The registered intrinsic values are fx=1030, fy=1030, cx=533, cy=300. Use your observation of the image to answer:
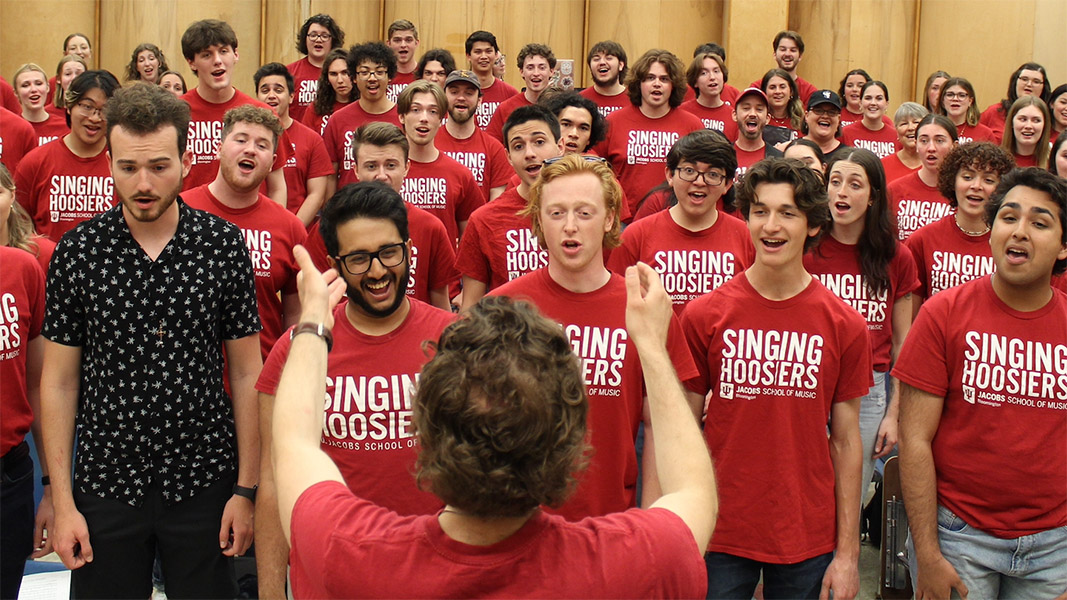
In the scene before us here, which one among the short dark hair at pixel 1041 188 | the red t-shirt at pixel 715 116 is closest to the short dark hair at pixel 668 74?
the red t-shirt at pixel 715 116

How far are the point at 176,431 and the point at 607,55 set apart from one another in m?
6.04

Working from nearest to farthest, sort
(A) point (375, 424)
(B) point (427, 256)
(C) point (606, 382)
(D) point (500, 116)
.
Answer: (A) point (375, 424) → (C) point (606, 382) → (B) point (427, 256) → (D) point (500, 116)

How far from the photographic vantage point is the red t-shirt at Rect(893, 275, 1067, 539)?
11.6 feet

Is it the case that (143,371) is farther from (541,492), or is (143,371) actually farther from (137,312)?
(541,492)

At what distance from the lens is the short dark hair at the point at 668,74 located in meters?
7.49

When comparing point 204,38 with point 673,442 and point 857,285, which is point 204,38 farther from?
point 673,442

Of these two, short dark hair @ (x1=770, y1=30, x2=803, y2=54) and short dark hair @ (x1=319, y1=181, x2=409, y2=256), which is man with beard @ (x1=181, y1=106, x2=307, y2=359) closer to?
short dark hair @ (x1=319, y1=181, x2=409, y2=256)

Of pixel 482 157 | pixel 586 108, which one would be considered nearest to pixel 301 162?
pixel 482 157

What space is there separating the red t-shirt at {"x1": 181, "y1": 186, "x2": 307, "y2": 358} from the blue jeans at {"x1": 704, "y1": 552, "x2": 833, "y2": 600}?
7.02ft

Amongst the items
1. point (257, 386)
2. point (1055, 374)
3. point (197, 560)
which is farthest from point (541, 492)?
point (1055, 374)

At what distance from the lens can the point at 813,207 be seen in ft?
12.3

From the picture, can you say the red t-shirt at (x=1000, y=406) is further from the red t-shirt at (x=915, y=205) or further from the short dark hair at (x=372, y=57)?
the short dark hair at (x=372, y=57)

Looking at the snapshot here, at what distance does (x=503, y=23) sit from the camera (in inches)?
485

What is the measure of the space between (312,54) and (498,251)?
17.9 ft
